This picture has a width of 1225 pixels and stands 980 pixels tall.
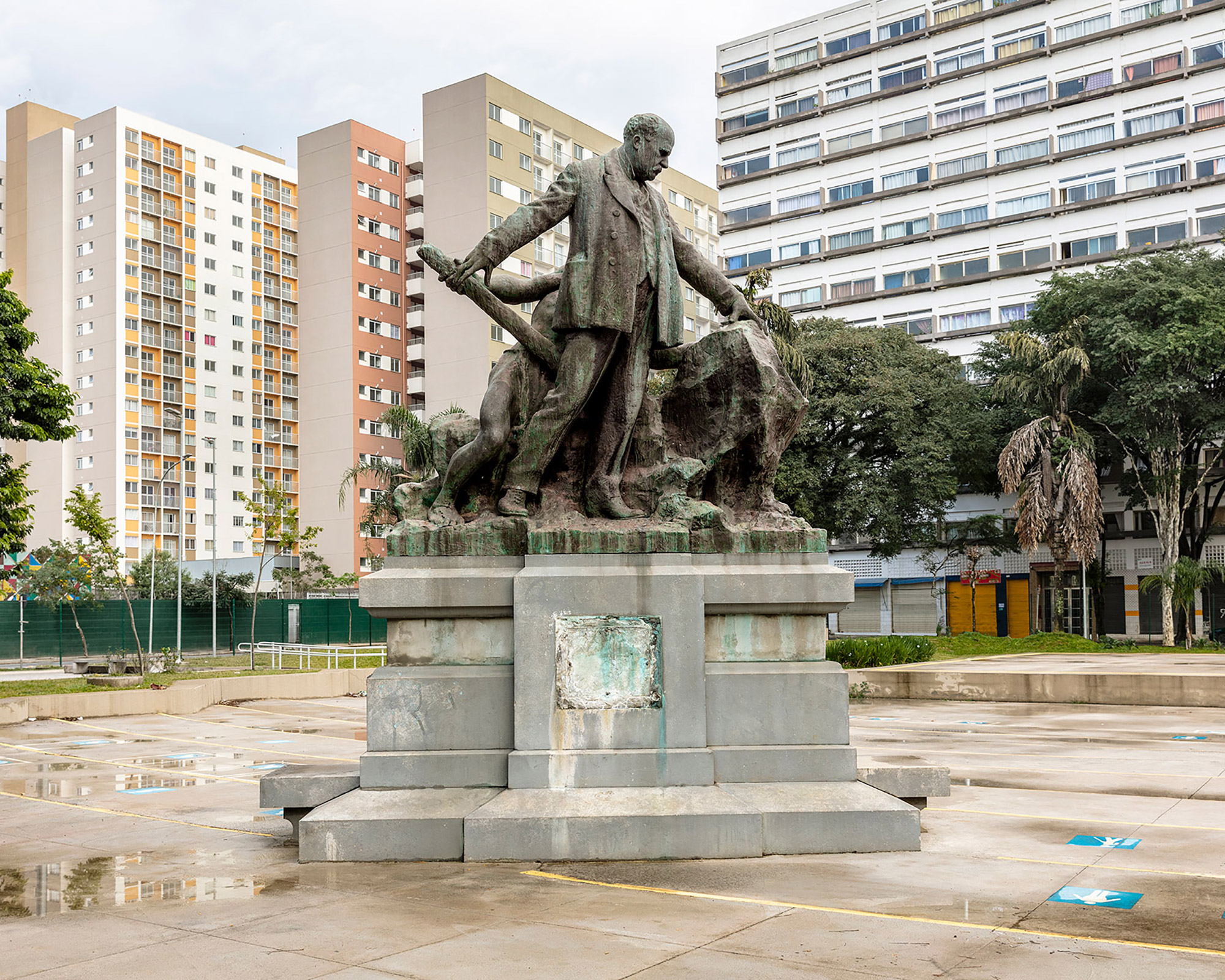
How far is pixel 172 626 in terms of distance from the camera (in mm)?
43406

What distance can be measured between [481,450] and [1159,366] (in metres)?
39.3

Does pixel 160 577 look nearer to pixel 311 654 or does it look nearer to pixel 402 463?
pixel 402 463

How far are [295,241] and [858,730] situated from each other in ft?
254

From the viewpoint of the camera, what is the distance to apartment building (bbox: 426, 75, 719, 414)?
6656 centimetres

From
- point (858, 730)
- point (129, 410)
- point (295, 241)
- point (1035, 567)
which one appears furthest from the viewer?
point (295, 241)

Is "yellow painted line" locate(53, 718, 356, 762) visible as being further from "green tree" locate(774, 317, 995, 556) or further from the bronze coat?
"green tree" locate(774, 317, 995, 556)

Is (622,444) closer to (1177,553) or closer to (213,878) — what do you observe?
(213,878)

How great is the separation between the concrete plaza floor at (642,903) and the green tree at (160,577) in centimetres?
4039

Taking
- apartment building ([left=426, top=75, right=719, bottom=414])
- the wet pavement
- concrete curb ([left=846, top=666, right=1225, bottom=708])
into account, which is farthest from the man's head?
apartment building ([left=426, top=75, right=719, bottom=414])

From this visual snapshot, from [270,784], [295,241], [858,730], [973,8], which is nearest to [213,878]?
[270,784]

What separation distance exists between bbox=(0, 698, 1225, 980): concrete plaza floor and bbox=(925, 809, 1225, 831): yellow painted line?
39 millimetres

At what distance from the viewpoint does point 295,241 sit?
276 ft

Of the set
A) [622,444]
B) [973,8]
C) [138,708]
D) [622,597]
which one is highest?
[973,8]

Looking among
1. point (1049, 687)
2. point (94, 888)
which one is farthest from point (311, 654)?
point (94, 888)
